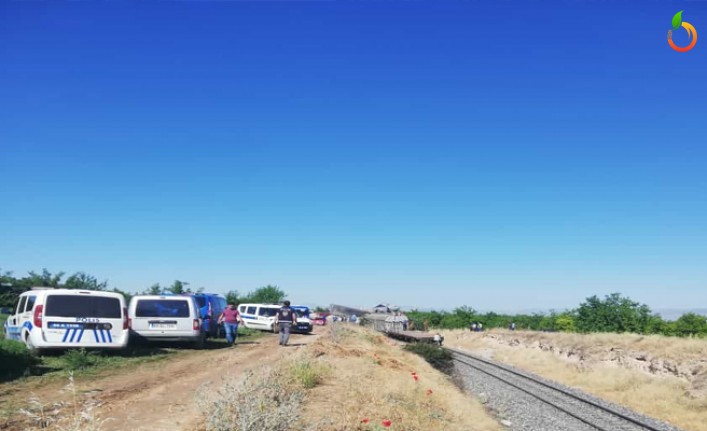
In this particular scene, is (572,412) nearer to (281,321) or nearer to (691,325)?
(281,321)

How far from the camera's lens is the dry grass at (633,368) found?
19281mm

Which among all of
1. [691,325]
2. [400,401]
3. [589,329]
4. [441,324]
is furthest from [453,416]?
[441,324]

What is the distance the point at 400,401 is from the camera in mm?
9641

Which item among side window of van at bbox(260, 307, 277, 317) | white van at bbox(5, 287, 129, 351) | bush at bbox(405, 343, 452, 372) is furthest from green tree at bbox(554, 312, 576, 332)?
white van at bbox(5, 287, 129, 351)

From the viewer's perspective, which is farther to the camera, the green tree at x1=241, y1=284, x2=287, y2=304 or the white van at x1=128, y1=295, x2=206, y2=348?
the green tree at x1=241, y1=284, x2=287, y2=304

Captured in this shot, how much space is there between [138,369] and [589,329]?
51.5 meters

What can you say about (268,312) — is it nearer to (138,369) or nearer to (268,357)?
(268,357)

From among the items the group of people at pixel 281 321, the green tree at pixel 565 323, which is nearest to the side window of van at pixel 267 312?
the group of people at pixel 281 321

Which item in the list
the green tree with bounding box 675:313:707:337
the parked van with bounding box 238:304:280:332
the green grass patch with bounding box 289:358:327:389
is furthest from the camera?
the green tree with bounding box 675:313:707:337

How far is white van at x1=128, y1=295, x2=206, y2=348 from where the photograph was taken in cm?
1566

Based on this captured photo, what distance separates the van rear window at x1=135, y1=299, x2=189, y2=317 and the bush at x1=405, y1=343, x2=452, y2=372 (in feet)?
34.8

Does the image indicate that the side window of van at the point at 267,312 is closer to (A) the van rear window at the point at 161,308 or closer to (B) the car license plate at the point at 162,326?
(A) the van rear window at the point at 161,308

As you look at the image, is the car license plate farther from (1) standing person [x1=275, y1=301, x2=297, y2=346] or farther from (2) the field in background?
(2) the field in background

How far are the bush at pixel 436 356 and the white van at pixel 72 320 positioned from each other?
13.0 metres
